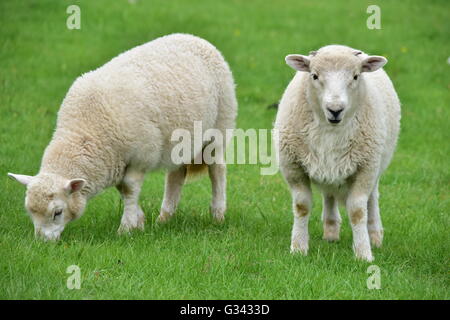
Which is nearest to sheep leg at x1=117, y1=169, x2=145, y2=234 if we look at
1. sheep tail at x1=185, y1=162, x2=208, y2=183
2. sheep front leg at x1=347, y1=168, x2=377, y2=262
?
sheep tail at x1=185, y1=162, x2=208, y2=183

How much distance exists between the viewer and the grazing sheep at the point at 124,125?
6.29 m

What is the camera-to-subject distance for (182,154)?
23.5 ft

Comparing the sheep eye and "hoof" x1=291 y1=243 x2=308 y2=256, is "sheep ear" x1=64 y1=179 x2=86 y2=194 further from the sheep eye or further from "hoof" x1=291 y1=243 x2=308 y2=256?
"hoof" x1=291 y1=243 x2=308 y2=256

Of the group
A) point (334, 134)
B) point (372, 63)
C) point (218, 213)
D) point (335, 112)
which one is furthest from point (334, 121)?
point (218, 213)

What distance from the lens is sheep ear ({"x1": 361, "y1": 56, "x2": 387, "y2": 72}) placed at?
592 centimetres

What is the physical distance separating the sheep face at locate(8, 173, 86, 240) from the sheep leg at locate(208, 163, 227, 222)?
5.66ft

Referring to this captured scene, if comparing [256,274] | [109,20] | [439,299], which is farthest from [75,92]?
[109,20]

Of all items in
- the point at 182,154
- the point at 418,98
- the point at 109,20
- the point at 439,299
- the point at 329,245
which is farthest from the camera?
the point at 109,20

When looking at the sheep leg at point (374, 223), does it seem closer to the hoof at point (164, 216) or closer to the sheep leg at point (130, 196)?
the hoof at point (164, 216)

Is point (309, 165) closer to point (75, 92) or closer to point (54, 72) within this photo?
point (75, 92)

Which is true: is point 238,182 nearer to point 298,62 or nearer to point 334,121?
point 298,62

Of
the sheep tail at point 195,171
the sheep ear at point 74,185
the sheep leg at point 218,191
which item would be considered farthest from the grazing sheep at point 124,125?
the sheep leg at point 218,191

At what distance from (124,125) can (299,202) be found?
1657mm
